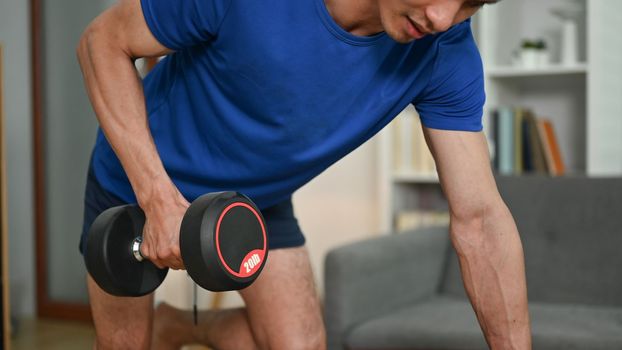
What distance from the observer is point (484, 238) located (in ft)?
4.26

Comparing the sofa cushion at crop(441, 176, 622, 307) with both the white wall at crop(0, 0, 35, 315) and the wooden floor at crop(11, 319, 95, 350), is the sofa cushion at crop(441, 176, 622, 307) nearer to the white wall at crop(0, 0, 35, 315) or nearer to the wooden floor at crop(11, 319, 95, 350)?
the wooden floor at crop(11, 319, 95, 350)

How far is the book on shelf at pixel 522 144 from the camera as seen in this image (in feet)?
9.46

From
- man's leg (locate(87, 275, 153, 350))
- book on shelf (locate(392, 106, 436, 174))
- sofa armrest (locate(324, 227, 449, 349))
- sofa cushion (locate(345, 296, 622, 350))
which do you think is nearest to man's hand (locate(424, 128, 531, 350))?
man's leg (locate(87, 275, 153, 350))

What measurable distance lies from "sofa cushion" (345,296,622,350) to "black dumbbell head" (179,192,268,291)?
3.81 ft

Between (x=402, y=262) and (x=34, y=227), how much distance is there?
2.45m

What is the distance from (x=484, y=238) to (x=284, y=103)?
40cm

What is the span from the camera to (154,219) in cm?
118

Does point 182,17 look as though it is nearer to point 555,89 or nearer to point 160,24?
point 160,24

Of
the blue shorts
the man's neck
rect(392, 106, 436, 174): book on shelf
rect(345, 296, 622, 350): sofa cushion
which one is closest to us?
the man's neck

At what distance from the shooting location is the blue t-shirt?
1.16 m

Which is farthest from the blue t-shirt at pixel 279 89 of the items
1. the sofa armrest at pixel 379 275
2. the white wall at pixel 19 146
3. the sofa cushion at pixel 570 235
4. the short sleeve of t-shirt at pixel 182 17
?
the white wall at pixel 19 146

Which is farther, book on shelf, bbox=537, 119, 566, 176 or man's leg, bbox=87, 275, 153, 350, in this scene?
book on shelf, bbox=537, 119, 566, 176

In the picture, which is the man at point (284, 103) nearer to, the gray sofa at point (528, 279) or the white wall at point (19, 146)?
the gray sofa at point (528, 279)

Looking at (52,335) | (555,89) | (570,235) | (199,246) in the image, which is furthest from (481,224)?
(52,335)
